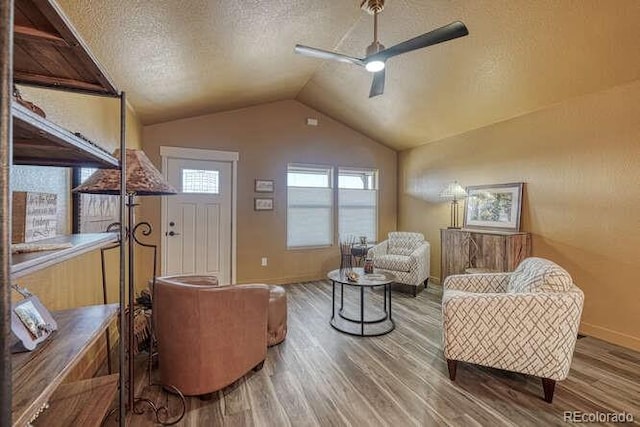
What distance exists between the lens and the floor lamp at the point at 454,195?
420 centimetres

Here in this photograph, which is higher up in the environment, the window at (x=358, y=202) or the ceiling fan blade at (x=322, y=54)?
the ceiling fan blade at (x=322, y=54)

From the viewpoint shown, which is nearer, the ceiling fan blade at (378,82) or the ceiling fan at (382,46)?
the ceiling fan at (382,46)

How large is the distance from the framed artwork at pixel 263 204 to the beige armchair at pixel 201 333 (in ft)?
9.07

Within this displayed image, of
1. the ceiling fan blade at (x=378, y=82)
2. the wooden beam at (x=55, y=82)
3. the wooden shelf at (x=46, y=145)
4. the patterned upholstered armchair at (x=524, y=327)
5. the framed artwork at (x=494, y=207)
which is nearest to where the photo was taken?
the wooden shelf at (x=46, y=145)

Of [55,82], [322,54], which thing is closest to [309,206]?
[322,54]

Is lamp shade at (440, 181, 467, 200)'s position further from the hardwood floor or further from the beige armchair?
the beige armchair

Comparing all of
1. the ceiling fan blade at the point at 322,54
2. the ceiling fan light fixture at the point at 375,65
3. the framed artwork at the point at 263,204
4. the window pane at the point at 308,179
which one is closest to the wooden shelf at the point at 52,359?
the ceiling fan blade at the point at 322,54

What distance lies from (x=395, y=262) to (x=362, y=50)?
277cm

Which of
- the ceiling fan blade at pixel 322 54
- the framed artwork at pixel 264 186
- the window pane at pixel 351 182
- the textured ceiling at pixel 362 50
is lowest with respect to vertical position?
the framed artwork at pixel 264 186

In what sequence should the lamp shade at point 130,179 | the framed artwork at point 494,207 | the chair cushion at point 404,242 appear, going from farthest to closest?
the chair cushion at point 404,242 → the framed artwork at point 494,207 → the lamp shade at point 130,179

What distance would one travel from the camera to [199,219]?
4.41 metres

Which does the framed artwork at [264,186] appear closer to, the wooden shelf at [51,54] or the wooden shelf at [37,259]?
the wooden shelf at [51,54]

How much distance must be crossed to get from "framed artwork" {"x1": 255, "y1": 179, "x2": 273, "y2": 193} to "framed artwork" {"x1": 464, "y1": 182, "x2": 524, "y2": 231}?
298 centimetres

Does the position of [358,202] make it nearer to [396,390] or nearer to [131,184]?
[396,390]
